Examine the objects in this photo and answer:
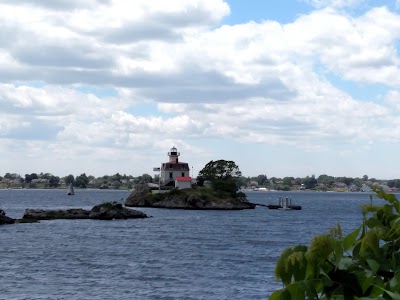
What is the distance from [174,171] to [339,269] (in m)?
187

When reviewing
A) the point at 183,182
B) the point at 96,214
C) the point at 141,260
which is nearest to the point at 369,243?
the point at 141,260

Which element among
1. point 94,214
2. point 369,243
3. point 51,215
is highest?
point 369,243

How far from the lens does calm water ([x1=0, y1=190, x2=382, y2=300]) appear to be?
150ft

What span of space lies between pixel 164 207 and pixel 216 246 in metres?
107

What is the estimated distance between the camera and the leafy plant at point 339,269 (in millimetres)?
3596

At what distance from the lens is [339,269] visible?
3824 mm

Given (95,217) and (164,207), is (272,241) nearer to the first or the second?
(95,217)

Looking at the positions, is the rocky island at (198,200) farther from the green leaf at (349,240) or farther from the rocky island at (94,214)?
the green leaf at (349,240)

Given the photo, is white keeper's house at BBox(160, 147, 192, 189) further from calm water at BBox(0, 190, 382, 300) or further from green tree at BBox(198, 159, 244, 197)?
calm water at BBox(0, 190, 382, 300)

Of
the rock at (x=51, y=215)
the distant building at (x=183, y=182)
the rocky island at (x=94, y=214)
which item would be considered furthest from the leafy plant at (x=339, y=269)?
the distant building at (x=183, y=182)

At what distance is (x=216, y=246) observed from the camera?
81.5 m

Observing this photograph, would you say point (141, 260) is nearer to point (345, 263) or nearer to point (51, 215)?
point (345, 263)

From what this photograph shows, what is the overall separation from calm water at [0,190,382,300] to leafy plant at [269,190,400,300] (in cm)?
1283

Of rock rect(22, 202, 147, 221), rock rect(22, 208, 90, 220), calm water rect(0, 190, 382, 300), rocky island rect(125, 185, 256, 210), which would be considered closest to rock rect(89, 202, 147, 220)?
rock rect(22, 202, 147, 221)
